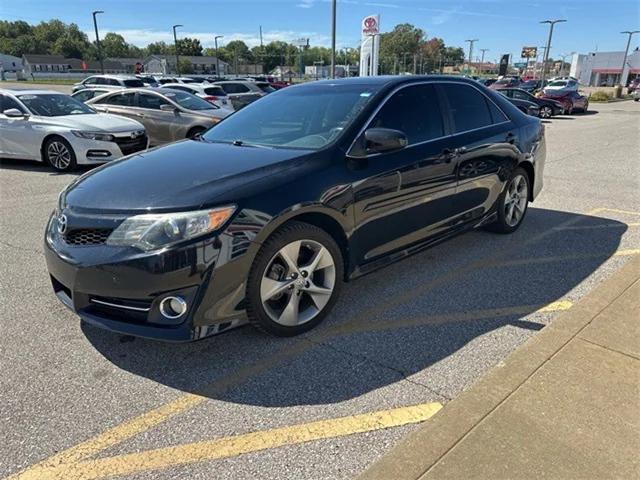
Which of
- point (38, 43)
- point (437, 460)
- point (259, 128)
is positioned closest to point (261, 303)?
point (437, 460)

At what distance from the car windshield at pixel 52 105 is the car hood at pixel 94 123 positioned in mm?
328

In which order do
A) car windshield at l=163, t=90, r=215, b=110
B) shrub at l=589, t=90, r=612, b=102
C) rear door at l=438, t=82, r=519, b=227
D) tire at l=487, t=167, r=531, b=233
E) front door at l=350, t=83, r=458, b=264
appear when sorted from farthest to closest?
shrub at l=589, t=90, r=612, b=102
car windshield at l=163, t=90, r=215, b=110
tire at l=487, t=167, r=531, b=233
rear door at l=438, t=82, r=519, b=227
front door at l=350, t=83, r=458, b=264

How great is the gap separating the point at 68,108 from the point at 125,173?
26.4 ft

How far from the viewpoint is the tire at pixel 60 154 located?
29.8 ft

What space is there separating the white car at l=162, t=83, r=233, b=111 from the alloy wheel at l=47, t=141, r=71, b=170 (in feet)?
24.0

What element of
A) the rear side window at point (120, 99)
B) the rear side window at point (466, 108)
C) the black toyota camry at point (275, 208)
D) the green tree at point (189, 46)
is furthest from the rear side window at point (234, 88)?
the green tree at point (189, 46)

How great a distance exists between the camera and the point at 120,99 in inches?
484

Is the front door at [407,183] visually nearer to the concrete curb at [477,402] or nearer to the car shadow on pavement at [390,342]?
the car shadow on pavement at [390,342]

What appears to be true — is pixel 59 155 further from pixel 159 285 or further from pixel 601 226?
pixel 601 226

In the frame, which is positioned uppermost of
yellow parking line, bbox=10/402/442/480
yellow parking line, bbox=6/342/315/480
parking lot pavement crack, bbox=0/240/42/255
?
yellow parking line, bbox=10/402/442/480

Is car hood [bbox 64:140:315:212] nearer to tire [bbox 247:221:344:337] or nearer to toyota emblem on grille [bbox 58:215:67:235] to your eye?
toyota emblem on grille [bbox 58:215:67:235]

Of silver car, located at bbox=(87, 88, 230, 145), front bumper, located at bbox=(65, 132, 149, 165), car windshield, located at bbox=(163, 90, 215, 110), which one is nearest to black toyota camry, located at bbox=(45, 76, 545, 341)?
front bumper, located at bbox=(65, 132, 149, 165)

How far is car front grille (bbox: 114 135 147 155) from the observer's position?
9.30 m

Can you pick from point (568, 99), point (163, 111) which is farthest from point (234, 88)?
point (568, 99)
